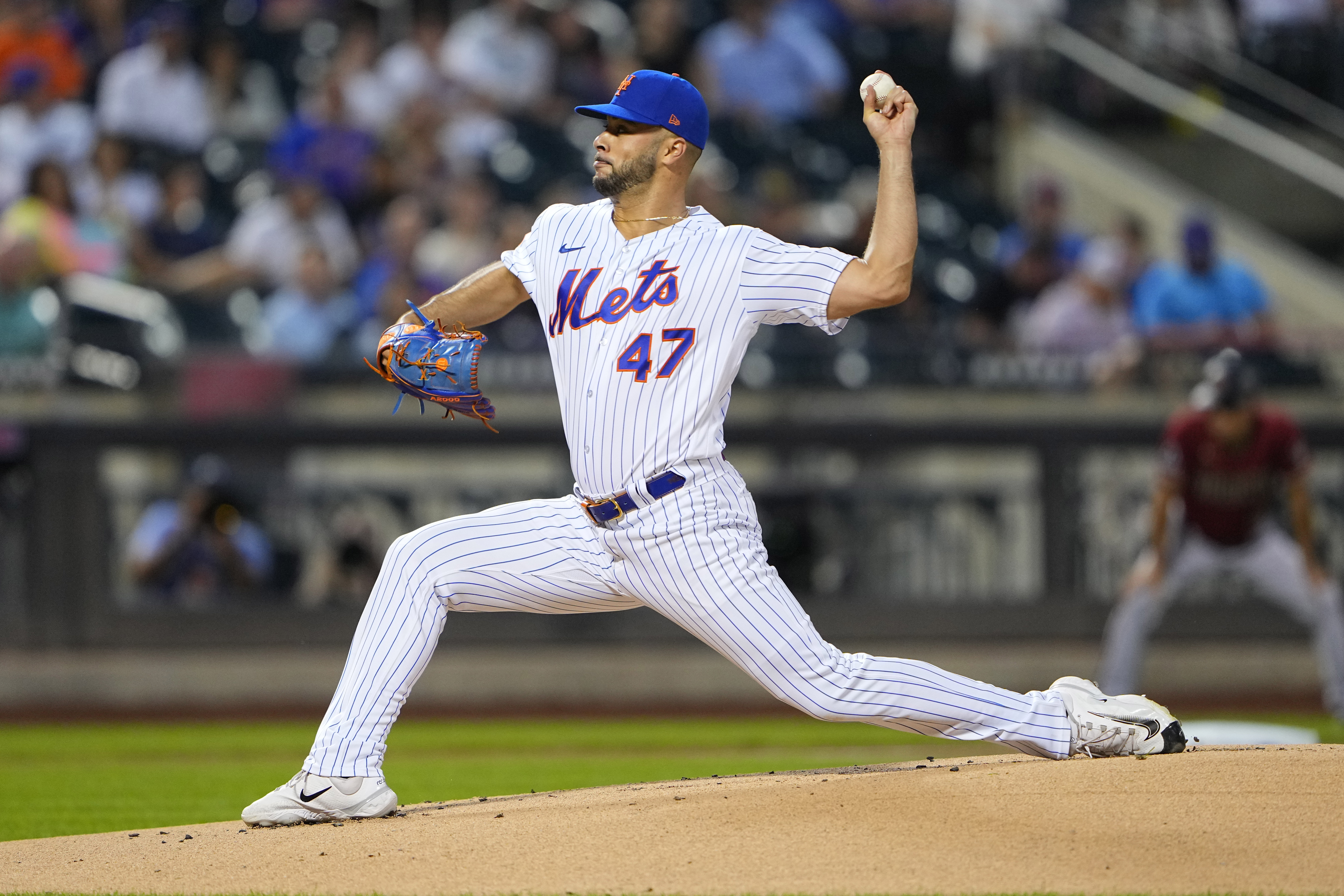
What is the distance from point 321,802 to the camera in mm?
4375

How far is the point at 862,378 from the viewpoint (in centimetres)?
988

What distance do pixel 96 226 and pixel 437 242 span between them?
Answer: 211cm

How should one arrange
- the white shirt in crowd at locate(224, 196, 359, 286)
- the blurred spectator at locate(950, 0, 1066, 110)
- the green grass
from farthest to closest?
1. the blurred spectator at locate(950, 0, 1066, 110)
2. the white shirt in crowd at locate(224, 196, 359, 286)
3. the green grass

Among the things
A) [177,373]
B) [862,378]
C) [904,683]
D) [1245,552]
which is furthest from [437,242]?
[904,683]

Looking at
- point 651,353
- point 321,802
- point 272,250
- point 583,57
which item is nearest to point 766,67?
point 583,57

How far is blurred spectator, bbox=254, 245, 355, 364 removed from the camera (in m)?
10.4

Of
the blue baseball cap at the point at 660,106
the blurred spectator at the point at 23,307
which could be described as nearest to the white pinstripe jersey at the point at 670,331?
the blue baseball cap at the point at 660,106

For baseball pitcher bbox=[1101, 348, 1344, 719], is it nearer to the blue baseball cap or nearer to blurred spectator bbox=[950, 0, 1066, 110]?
the blue baseball cap

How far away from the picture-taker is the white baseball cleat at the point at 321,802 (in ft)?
14.3

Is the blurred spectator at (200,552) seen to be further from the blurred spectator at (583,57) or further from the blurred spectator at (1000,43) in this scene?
the blurred spectator at (1000,43)

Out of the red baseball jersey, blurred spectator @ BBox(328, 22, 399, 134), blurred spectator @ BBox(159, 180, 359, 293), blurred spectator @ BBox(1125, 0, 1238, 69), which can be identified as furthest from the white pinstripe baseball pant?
blurred spectator @ BBox(1125, 0, 1238, 69)

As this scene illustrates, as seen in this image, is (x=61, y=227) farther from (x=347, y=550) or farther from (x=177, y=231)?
(x=347, y=550)

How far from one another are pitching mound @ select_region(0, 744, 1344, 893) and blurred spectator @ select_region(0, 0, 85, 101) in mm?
8692

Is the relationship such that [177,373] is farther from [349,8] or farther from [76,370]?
[349,8]
